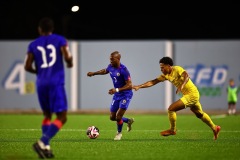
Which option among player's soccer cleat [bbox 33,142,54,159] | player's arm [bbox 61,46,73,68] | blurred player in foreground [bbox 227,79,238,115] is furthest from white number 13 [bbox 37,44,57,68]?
blurred player in foreground [bbox 227,79,238,115]

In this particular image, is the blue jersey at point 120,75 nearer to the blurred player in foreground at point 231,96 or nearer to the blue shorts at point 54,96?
the blue shorts at point 54,96

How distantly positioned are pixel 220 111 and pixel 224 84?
1393 mm

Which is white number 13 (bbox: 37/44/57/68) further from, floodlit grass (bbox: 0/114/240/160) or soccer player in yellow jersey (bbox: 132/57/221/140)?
soccer player in yellow jersey (bbox: 132/57/221/140)

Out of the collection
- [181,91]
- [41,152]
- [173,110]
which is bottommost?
[41,152]
